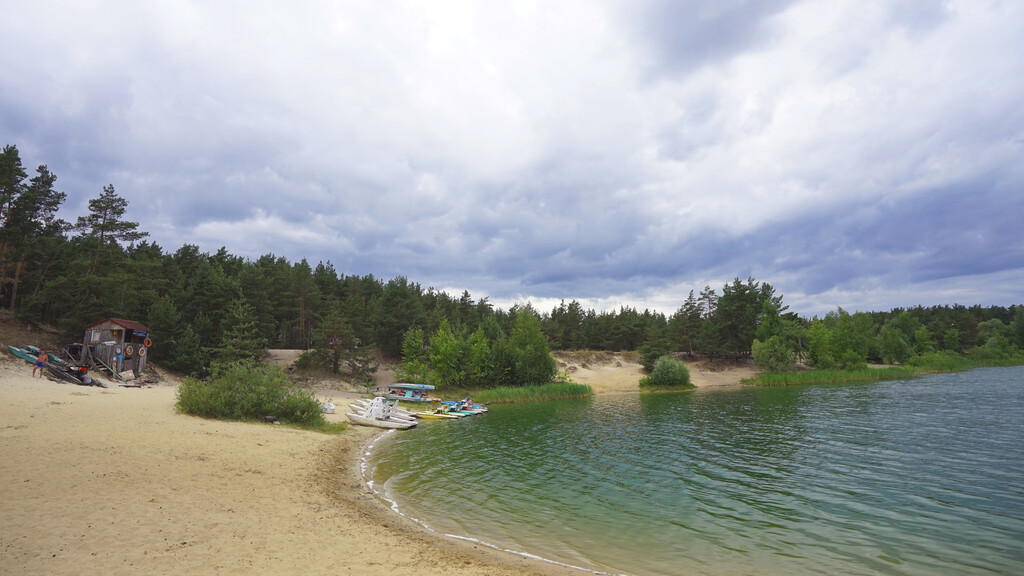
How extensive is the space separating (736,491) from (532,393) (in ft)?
143

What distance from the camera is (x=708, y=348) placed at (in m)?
86.6

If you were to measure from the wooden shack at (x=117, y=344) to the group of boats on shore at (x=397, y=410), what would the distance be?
23974mm

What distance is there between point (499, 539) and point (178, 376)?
183 ft

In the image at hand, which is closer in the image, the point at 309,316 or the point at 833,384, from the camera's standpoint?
the point at 833,384

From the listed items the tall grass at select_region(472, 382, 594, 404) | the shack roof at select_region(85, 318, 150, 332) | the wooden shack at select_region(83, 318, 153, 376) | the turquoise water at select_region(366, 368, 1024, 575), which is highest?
the shack roof at select_region(85, 318, 150, 332)

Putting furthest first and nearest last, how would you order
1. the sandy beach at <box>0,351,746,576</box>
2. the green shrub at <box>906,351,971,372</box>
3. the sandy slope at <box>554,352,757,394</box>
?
the green shrub at <box>906,351,971,372</box> → the sandy slope at <box>554,352,757,394</box> → the sandy beach at <box>0,351,746,576</box>

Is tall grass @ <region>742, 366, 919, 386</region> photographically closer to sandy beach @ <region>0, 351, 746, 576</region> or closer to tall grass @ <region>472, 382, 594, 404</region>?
tall grass @ <region>472, 382, 594, 404</region>

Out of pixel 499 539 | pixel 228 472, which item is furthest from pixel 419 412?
pixel 499 539

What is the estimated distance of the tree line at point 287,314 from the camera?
50.3 metres

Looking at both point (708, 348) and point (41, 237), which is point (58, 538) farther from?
point (708, 348)

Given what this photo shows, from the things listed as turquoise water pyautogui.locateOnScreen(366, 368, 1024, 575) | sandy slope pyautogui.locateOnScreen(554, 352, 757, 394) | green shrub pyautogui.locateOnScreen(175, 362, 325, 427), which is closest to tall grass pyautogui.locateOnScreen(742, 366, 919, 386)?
sandy slope pyautogui.locateOnScreen(554, 352, 757, 394)

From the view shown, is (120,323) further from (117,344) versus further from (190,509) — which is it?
(190,509)

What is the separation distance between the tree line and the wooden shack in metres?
3.93

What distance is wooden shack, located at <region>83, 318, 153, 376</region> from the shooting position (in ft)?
147
